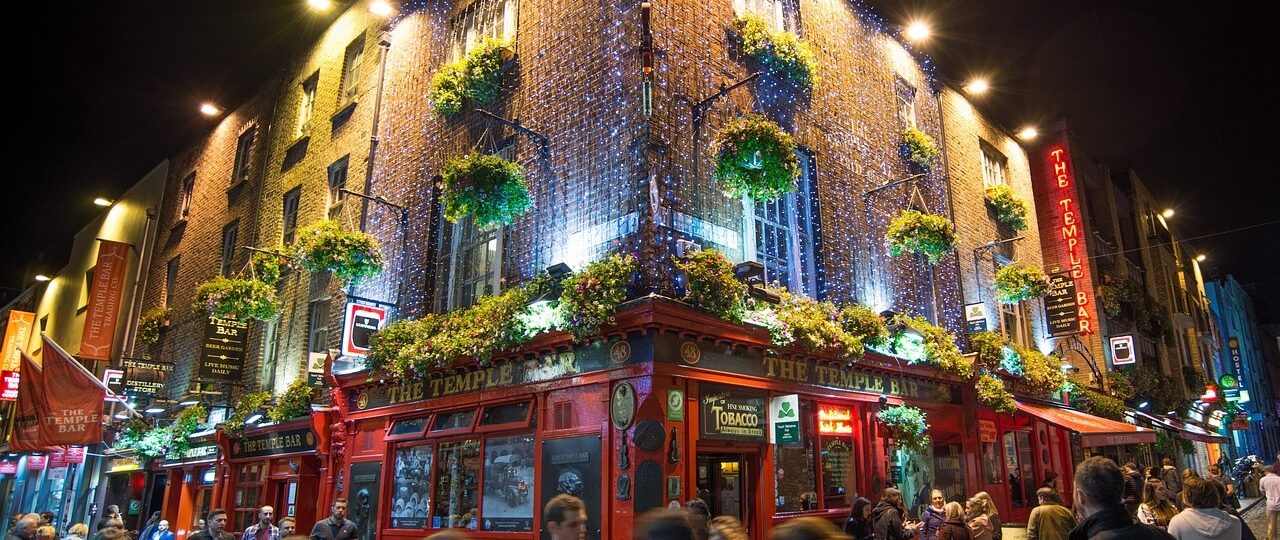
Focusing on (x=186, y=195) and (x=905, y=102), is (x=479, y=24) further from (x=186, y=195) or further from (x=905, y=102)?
(x=186, y=195)

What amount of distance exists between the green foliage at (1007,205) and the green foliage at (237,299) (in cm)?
1829

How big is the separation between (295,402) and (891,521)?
39.3ft

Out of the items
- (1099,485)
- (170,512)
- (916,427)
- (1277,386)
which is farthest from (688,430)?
(1277,386)

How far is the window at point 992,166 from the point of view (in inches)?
881

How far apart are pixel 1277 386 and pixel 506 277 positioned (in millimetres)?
79315

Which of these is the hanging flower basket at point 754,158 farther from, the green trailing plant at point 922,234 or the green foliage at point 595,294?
the green trailing plant at point 922,234

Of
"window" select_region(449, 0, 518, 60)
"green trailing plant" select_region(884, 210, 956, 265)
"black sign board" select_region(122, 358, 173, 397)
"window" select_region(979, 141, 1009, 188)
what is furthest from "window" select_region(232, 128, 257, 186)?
"window" select_region(979, 141, 1009, 188)

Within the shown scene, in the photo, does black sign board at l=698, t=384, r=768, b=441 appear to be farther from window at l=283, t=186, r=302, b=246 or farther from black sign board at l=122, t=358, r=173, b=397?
black sign board at l=122, t=358, r=173, b=397

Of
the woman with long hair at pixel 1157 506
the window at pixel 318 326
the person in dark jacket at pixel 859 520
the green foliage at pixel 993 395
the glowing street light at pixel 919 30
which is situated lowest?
the person in dark jacket at pixel 859 520

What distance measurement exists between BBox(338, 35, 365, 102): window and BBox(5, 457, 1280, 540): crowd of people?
10.7 meters

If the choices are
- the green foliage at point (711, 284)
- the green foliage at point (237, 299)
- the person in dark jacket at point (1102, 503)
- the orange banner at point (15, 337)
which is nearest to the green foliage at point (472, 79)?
the green foliage at point (711, 284)

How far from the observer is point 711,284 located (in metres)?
10.7

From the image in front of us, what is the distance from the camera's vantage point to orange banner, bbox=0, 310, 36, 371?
3238 centimetres

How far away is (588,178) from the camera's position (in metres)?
12.1
